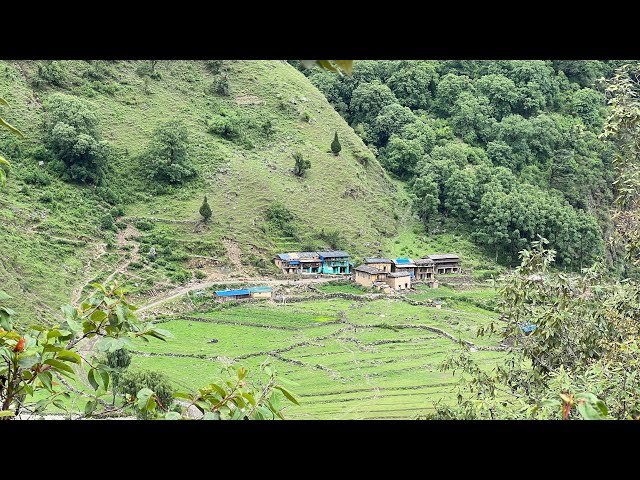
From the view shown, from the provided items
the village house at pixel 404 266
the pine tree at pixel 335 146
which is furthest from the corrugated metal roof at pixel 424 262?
the pine tree at pixel 335 146

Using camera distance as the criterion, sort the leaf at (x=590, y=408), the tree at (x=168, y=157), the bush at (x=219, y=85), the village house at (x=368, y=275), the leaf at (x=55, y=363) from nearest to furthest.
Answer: the leaf at (x=590, y=408) < the leaf at (x=55, y=363) < the village house at (x=368, y=275) < the tree at (x=168, y=157) < the bush at (x=219, y=85)

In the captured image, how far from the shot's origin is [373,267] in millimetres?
20891

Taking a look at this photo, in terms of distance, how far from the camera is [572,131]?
29.9 meters

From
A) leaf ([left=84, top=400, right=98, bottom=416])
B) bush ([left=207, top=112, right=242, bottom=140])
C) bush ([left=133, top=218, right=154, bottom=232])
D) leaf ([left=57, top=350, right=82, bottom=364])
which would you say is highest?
bush ([left=207, top=112, right=242, bottom=140])

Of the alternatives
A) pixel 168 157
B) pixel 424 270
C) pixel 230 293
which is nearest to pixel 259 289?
pixel 230 293

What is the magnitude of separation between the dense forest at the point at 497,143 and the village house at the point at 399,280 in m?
5.21

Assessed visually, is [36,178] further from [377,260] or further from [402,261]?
[402,261]

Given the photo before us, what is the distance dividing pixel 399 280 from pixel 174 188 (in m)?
7.99

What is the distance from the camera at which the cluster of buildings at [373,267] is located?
2041 centimetres

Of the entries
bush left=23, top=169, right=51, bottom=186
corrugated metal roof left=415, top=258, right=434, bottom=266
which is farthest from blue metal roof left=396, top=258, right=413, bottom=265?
bush left=23, top=169, right=51, bottom=186

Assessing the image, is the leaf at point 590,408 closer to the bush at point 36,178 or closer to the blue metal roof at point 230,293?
the blue metal roof at point 230,293

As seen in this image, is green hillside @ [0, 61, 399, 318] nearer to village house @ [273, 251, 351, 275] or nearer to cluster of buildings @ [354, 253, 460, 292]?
village house @ [273, 251, 351, 275]

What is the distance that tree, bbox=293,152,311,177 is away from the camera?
78.9 feet
